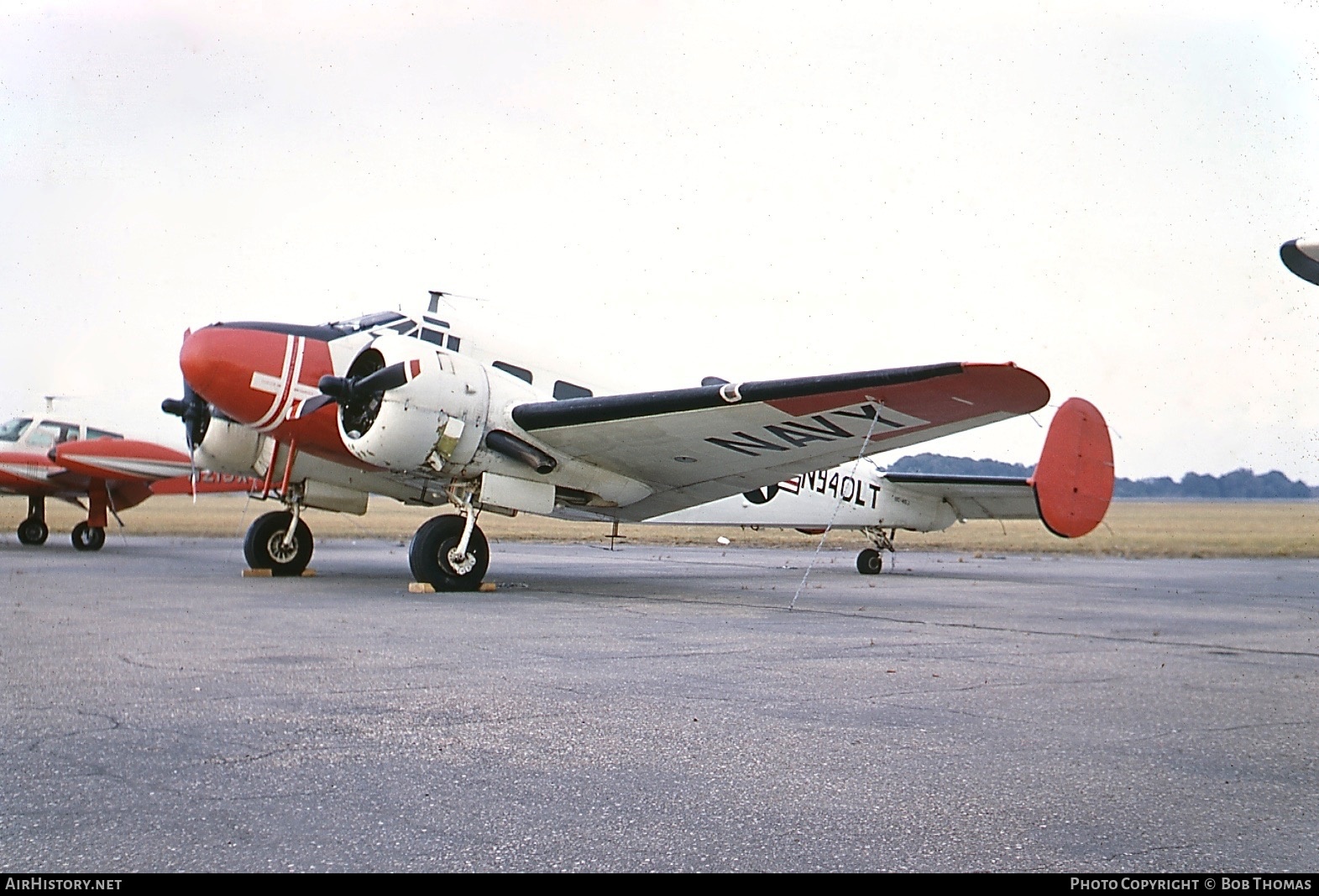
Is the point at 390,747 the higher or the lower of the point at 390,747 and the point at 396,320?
the lower

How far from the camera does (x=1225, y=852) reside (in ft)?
9.89

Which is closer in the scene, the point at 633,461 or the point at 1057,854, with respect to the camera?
the point at 1057,854

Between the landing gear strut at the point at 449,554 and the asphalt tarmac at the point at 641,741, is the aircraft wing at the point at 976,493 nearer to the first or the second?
the asphalt tarmac at the point at 641,741

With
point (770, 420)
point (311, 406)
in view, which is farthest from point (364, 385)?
point (770, 420)

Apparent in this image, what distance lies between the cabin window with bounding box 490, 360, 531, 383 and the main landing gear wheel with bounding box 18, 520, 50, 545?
15.7 meters

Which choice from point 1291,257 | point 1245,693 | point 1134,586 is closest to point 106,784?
point 1291,257

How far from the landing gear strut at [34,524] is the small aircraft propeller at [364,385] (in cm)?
1540

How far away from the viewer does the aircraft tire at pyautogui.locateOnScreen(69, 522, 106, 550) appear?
2225 cm

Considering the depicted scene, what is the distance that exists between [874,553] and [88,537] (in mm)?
15786

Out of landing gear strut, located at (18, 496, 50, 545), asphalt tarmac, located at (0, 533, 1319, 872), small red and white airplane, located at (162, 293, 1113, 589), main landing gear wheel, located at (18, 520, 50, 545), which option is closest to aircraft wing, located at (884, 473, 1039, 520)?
small red and white airplane, located at (162, 293, 1113, 589)
